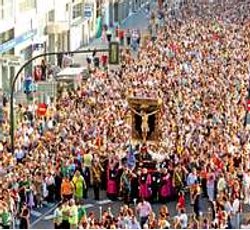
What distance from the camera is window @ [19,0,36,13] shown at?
52134mm

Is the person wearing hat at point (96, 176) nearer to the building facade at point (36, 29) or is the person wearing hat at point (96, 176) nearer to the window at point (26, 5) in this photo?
the building facade at point (36, 29)

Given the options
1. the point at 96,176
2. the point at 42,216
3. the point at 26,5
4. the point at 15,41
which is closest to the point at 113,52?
the point at 96,176

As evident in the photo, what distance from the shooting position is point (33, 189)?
89.8ft

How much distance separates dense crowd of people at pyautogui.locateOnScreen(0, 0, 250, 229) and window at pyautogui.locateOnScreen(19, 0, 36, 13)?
6.20 m

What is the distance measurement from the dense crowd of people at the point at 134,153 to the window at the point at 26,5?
20.3 feet

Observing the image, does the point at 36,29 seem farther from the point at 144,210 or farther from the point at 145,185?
the point at 144,210

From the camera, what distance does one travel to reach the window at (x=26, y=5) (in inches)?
2053

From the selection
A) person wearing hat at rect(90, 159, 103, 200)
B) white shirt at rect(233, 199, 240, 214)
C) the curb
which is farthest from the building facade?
white shirt at rect(233, 199, 240, 214)

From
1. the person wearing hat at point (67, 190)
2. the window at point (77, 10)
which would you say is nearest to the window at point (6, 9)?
the window at point (77, 10)

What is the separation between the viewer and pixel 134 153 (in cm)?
3039

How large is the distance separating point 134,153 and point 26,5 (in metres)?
24.4

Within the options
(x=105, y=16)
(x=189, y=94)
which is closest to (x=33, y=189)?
(x=189, y=94)

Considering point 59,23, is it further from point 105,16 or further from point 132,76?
point 105,16

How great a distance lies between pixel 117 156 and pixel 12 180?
3.75 meters
